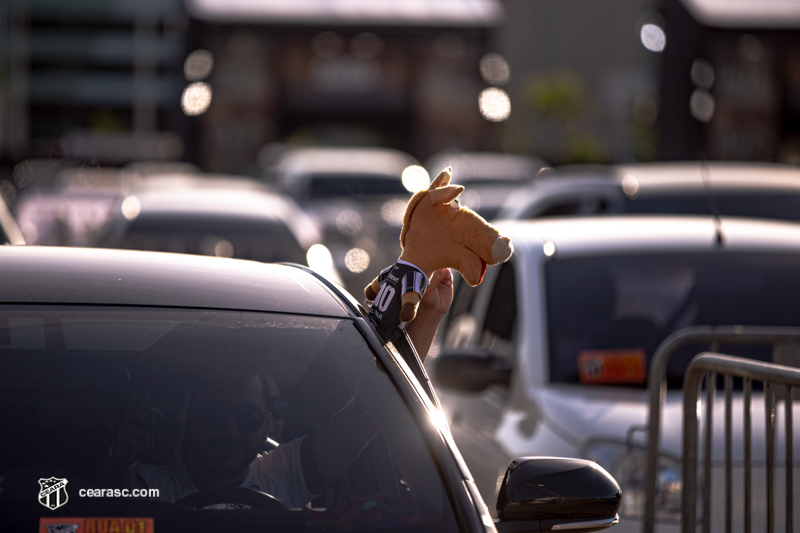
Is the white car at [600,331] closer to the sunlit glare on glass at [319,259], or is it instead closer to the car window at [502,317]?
the car window at [502,317]

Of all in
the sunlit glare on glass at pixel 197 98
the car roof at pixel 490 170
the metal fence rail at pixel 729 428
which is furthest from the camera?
the sunlit glare on glass at pixel 197 98

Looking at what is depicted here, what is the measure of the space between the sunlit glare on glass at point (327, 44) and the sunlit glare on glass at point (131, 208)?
4664 centimetres

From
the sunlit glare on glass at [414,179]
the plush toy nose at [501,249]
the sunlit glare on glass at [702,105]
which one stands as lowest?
the plush toy nose at [501,249]

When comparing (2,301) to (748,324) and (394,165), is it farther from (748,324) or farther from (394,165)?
(394,165)

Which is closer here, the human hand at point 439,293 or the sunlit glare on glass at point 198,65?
the human hand at point 439,293

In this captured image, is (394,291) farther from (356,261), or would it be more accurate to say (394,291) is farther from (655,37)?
(655,37)

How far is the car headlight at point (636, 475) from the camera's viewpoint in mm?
4332

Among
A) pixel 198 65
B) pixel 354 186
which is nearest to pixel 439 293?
pixel 354 186

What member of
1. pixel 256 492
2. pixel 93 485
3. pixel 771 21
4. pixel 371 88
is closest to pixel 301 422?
pixel 256 492

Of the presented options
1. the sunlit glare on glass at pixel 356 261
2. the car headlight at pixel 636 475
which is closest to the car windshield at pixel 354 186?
the sunlit glare on glass at pixel 356 261

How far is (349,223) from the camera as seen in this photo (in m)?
14.7

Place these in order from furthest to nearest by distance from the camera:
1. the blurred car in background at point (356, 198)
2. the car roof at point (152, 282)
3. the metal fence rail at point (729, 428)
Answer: the blurred car in background at point (356, 198), the metal fence rail at point (729, 428), the car roof at point (152, 282)

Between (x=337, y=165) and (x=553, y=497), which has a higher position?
(x=337, y=165)

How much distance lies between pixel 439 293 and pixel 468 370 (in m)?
1.64
